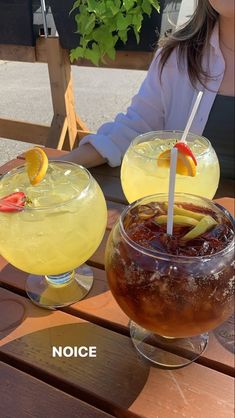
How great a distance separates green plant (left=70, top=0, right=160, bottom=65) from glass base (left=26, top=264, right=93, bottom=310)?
3.92ft

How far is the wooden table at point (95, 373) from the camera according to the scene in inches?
19.2

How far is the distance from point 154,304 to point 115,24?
4.74ft

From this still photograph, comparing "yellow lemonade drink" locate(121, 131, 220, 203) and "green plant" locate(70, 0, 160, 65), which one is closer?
"yellow lemonade drink" locate(121, 131, 220, 203)

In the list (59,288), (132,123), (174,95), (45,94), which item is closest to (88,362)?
(59,288)

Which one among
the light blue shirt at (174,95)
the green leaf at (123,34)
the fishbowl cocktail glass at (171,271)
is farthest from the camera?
the green leaf at (123,34)

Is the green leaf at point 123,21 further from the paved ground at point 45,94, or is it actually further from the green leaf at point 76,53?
the paved ground at point 45,94

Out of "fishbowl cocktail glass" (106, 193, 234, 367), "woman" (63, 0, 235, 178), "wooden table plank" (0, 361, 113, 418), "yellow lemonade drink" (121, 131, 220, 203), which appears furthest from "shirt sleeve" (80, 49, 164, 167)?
"wooden table plank" (0, 361, 113, 418)

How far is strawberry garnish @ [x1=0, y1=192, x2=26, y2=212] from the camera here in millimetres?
547

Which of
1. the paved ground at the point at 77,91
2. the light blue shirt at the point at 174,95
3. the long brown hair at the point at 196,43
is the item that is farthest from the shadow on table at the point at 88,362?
the paved ground at the point at 77,91

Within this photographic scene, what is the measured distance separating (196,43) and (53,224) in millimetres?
910

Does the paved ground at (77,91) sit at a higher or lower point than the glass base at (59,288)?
lower

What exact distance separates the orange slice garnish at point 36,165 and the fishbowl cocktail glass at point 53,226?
25 mm

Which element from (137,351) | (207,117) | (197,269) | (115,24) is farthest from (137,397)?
(115,24)

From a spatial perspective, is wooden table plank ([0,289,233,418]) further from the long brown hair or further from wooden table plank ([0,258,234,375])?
the long brown hair
